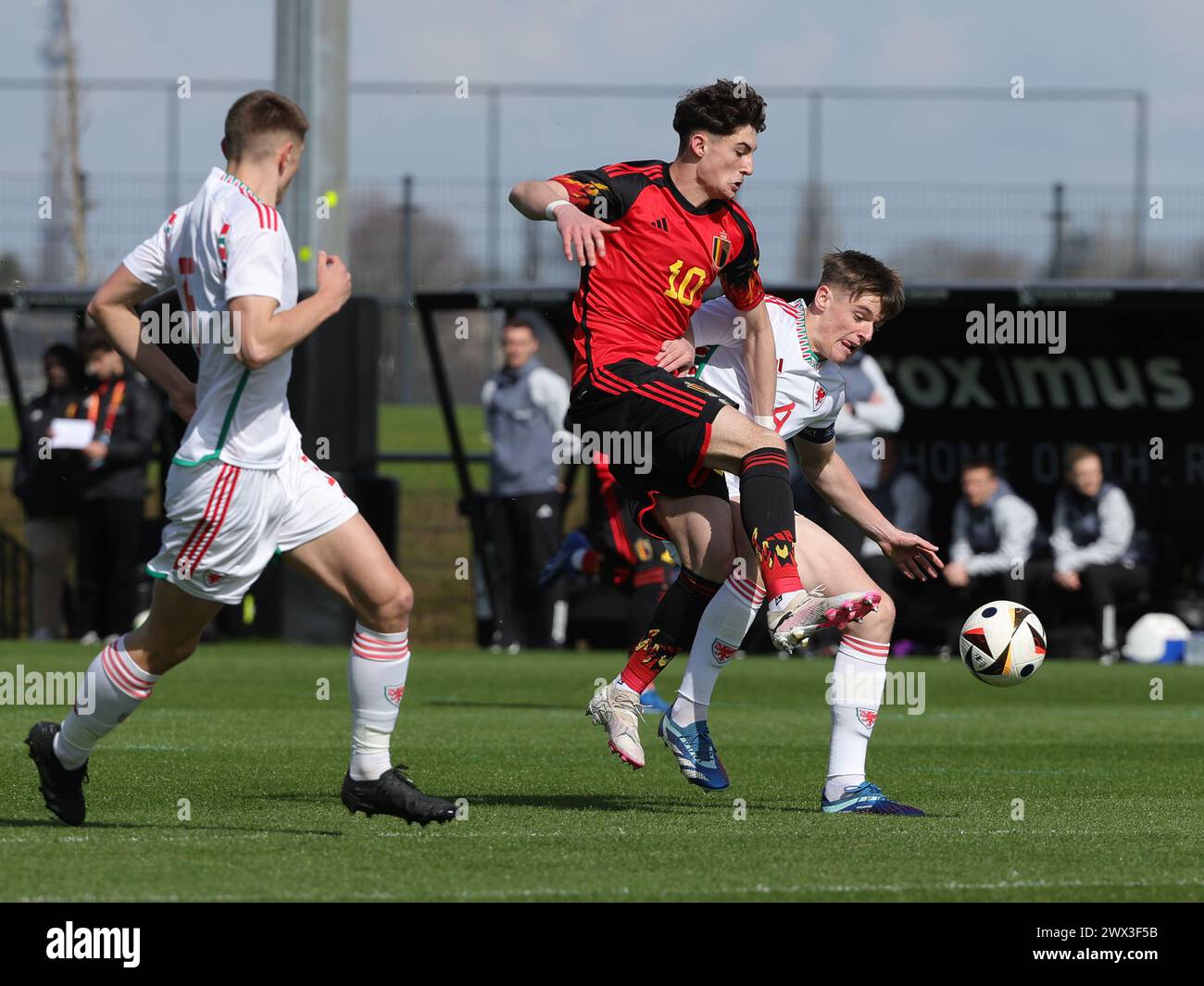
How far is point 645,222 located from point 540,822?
82.5 inches

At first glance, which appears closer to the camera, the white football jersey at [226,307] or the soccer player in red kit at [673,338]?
the white football jersey at [226,307]

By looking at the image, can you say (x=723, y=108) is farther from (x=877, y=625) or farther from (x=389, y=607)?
(x=389, y=607)

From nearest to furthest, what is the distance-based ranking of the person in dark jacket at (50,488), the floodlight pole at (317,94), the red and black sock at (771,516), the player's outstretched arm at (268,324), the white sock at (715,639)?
the player's outstretched arm at (268,324)
the red and black sock at (771,516)
the white sock at (715,639)
the person in dark jacket at (50,488)
the floodlight pole at (317,94)

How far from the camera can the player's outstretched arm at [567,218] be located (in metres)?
6.52

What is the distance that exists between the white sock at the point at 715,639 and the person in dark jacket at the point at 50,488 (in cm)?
973

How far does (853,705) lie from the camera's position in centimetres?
693

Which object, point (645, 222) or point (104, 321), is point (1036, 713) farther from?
point (104, 321)

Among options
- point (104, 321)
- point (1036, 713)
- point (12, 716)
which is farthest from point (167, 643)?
point (1036, 713)

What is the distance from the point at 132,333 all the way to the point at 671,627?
2263 mm

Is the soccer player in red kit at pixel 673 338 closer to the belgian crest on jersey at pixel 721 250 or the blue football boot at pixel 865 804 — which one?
the belgian crest on jersey at pixel 721 250

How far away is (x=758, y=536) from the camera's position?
6.53 meters

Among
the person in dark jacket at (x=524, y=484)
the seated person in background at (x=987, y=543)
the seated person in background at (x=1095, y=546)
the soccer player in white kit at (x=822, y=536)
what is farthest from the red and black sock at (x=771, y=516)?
the seated person in background at (x=1095, y=546)

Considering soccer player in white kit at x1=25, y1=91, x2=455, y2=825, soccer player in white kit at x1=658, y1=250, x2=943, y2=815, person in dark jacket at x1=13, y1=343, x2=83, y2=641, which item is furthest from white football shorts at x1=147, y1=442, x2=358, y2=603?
person in dark jacket at x1=13, y1=343, x2=83, y2=641

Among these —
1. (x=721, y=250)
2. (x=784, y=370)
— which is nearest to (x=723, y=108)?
(x=721, y=250)
